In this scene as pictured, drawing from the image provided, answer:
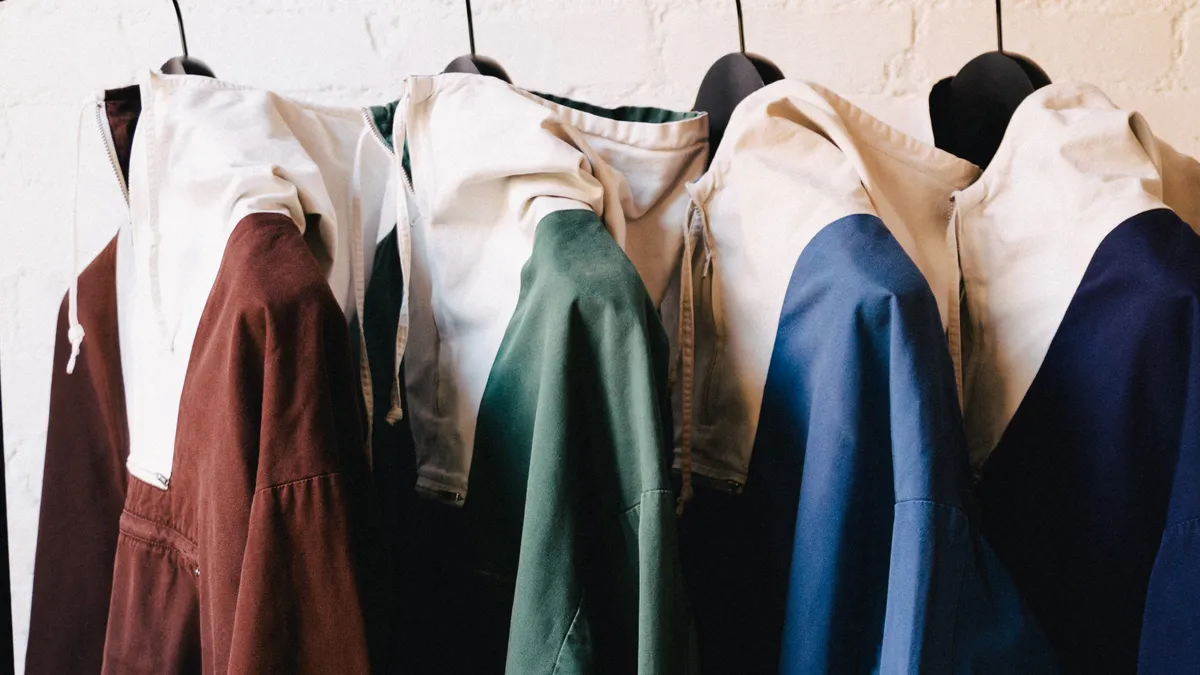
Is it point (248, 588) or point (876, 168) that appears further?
point (876, 168)

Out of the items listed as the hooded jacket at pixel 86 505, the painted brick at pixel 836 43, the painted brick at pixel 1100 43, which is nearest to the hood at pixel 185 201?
the hooded jacket at pixel 86 505

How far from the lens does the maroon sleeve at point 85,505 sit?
0.79 metres

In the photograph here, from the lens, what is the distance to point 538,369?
0.55m

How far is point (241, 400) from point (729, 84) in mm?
469

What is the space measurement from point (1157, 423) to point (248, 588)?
1.74 ft

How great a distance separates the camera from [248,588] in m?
0.48

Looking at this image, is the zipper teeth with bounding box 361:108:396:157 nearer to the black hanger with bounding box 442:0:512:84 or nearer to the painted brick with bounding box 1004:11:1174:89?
the black hanger with bounding box 442:0:512:84

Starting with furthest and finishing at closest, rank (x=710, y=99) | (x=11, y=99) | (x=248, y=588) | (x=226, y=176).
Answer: (x=11, y=99) < (x=710, y=99) < (x=226, y=176) < (x=248, y=588)

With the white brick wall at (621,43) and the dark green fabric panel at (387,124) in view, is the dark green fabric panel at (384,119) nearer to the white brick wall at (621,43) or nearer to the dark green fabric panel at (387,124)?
the dark green fabric panel at (387,124)

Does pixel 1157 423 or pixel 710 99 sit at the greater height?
pixel 710 99

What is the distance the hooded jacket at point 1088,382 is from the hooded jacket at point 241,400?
43cm

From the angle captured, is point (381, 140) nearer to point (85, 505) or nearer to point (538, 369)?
point (538, 369)

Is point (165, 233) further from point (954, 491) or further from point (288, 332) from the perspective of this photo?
point (954, 491)

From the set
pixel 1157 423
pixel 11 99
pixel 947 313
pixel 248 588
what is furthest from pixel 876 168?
pixel 11 99
